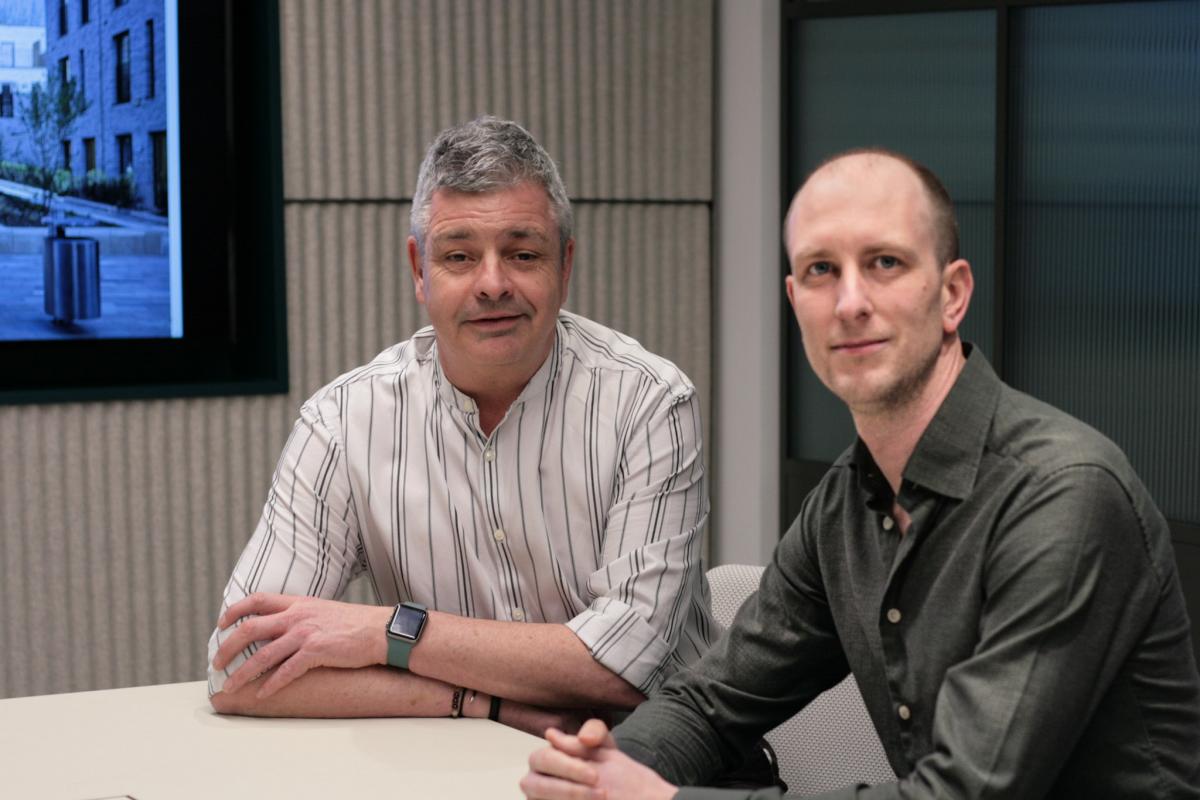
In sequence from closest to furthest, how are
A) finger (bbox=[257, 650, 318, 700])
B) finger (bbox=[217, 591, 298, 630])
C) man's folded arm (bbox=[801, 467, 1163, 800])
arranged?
man's folded arm (bbox=[801, 467, 1163, 800])
finger (bbox=[257, 650, 318, 700])
finger (bbox=[217, 591, 298, 630])

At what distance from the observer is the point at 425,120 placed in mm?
4121

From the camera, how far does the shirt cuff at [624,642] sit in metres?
2.09

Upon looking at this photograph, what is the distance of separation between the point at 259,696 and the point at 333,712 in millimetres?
107

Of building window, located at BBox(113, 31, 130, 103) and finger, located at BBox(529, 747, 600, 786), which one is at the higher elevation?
building window, located at BBox(113, 31, 130, 103)

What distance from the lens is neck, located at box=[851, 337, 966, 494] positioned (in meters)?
1.61

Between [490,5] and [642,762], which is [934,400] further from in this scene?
[490,5]

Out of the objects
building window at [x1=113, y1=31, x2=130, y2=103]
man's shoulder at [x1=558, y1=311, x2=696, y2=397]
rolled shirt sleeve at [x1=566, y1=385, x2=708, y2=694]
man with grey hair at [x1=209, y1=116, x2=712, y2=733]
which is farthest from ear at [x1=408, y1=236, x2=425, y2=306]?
building window at [x1=113, y1=31, x2=130, y2=103]

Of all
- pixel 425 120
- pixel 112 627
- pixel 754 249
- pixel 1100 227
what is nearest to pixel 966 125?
pixel 1100 227

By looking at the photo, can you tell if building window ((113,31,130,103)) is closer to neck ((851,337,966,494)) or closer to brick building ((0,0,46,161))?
brick building ((0,0,46,161))

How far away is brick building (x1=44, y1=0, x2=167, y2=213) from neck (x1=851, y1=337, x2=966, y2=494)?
109 inches

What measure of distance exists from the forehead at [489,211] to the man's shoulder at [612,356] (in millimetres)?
229

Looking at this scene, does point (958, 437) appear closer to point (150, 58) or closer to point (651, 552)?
point (651, 552)

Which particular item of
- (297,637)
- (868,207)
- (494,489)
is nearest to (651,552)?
(494,489)

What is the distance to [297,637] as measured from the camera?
2.05m
